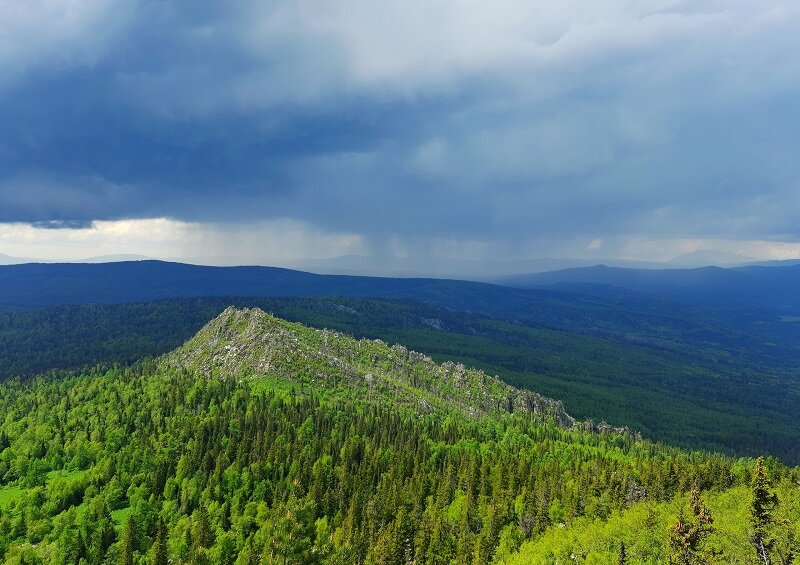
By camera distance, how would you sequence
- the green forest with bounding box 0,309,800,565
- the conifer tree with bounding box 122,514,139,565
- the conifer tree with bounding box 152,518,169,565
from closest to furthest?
the green forest with bounding box 0,309,800,565
the conifer tree with bounding box 152,518,169,565
the conifer tree with bounding box 122,514,139,565

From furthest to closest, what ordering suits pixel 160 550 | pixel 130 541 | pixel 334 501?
pixel 334 501
pixel 130 541
pixel 160 550

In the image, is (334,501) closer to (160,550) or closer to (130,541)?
(160,550)

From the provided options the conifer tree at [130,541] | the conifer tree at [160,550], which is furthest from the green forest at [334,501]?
the conifer tree at [160,550]

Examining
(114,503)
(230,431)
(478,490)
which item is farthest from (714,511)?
(114,503)

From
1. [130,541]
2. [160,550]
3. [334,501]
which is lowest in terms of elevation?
[334,501]

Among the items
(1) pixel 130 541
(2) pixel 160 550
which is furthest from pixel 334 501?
(1) pixel 130 541

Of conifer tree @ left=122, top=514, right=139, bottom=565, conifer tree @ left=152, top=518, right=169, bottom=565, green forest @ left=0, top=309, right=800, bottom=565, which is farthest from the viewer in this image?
conifer tree @ left=122, top=514, right=139, bottom=565

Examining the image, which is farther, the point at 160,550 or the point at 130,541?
the point at 130,541

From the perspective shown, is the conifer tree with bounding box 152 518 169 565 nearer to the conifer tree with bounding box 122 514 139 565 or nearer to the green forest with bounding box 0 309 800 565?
the green forest with bounding box 0 309 800 565

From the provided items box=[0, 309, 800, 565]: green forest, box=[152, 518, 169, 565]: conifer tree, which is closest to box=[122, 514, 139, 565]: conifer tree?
box=[0, 309, 800, 565]: green forest

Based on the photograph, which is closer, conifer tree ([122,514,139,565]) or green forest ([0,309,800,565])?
green forest ([0,309,800,565])

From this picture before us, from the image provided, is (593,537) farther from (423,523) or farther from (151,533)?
(151,533)
